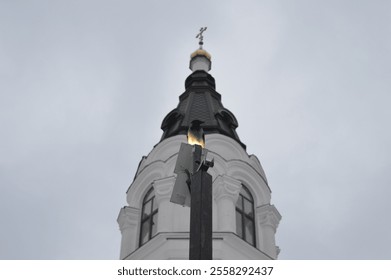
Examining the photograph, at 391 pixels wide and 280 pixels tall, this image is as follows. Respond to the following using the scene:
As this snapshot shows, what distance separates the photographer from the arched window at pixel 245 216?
874 inches

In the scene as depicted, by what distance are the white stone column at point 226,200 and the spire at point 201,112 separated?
271cm

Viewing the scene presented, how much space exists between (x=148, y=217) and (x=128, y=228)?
2.86 ft

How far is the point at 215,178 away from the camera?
22.7 metres

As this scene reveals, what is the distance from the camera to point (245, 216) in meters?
22.8

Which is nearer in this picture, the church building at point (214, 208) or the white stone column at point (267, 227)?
the church building at point (214, 208)

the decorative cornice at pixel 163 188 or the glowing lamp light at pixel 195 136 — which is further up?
the decorative cornice at pixel 163 188

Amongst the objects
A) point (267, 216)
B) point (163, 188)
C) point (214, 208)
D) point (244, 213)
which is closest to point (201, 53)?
point (163, 188)

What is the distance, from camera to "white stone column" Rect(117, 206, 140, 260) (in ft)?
74.1

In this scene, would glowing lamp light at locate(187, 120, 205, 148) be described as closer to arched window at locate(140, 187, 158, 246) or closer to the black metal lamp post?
the black metal lamp post

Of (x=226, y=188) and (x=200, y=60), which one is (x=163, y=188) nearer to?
(x=226, y=188)

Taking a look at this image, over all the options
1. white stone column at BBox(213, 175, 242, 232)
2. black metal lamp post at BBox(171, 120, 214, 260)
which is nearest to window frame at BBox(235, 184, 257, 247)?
white stone column at BBox(213, 175, 242, 232)

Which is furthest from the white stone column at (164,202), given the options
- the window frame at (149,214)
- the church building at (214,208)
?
the window frame at (149,214)

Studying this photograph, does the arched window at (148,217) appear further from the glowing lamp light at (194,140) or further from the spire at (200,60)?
the glowing lamp light at (194,140)
